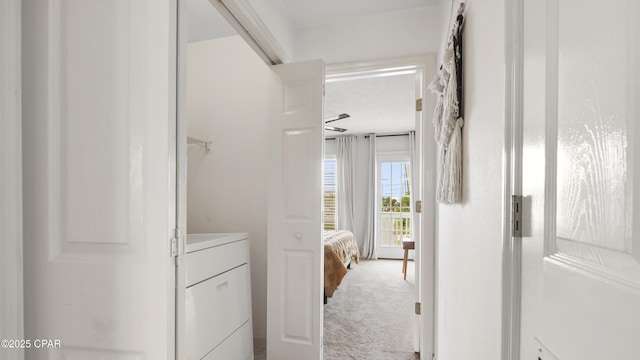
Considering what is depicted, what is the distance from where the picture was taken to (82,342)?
0.77 meters

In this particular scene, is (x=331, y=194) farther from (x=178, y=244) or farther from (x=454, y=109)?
(x=178, y=244)

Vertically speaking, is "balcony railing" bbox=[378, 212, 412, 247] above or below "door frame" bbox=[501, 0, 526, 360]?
below

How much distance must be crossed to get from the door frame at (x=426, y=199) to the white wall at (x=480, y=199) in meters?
0.70

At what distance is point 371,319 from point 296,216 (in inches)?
64.5

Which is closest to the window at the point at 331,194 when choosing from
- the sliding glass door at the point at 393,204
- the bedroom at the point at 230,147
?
the sliding glass door at the point at 393,204

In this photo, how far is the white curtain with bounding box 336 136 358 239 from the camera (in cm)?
609

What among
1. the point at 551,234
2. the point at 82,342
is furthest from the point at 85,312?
the point at 551,234

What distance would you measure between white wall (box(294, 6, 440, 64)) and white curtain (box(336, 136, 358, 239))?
404 cm

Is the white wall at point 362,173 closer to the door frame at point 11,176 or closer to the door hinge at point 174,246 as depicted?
the door hinge at point 174,246

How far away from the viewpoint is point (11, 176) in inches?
28.4

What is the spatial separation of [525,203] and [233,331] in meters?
1.85

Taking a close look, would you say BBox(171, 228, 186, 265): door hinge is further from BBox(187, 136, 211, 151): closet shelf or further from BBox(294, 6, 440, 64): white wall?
BBox(294, 6, 440, 64): white wall

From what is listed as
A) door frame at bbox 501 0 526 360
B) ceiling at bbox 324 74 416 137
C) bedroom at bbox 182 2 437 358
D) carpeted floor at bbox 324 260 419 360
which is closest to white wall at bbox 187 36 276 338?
bedroom at bbox 182 2 437 358

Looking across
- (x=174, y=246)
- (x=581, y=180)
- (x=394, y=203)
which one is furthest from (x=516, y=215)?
(x=394, y=203)
